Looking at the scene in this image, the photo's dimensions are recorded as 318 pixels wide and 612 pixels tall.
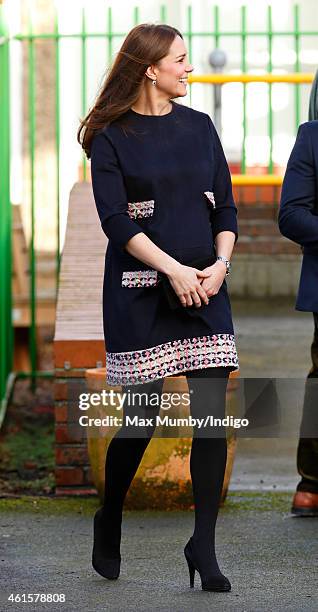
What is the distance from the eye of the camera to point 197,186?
4.01 m

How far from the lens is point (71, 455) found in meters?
5.64

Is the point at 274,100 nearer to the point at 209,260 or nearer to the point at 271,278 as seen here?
the point at 271,278

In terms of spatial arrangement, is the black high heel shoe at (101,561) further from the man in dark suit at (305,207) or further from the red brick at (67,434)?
the red brick at (67,434)

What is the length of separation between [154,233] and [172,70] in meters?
0.48

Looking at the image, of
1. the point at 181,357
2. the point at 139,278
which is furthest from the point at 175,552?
the point at 139,278

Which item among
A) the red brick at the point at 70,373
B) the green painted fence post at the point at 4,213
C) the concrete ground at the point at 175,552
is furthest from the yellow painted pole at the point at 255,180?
the red brick at the point at 70,373

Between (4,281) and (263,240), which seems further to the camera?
(263,240)

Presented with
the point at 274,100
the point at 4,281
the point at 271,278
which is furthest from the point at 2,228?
the point at 274,100

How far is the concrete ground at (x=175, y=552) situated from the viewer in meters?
3.86

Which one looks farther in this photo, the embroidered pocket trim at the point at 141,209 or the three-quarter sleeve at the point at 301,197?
the three-quarter sleeve at the point at 301,197

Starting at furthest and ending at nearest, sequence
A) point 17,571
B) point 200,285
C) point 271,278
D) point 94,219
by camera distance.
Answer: point 271,278 → point 94,219 → point 17,571 → point 200,285

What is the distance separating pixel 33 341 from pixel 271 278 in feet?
5.89

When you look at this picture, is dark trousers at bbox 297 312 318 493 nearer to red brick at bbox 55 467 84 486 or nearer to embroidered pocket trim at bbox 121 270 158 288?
red brick at bbox 55 467 84 486

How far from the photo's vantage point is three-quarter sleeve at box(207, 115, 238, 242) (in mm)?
4094
